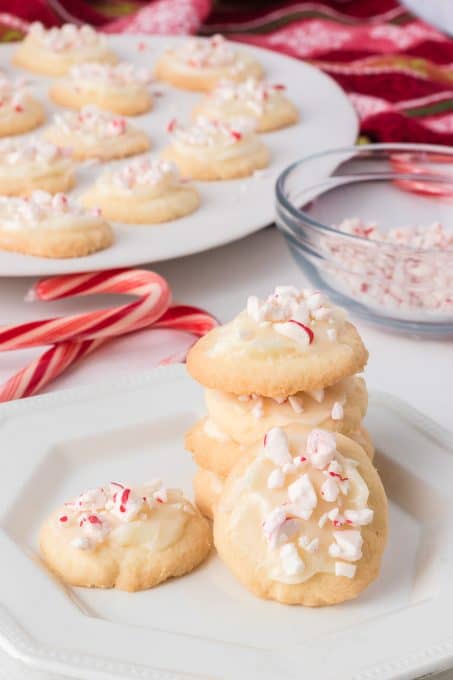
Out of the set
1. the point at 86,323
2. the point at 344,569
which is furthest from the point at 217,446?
the point at 86,323

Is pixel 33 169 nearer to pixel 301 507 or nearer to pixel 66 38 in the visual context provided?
pixel 66 38

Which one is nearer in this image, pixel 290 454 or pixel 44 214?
pixel 290 454

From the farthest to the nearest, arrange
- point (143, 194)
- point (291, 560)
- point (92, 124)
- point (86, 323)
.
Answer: point (92, 124), point (143, 194), point (86, 323), point (291, 560)

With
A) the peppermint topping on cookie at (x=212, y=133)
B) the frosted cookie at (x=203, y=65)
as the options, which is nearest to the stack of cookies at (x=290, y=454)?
the peppermint topping on cookie at (x=212, y=133)

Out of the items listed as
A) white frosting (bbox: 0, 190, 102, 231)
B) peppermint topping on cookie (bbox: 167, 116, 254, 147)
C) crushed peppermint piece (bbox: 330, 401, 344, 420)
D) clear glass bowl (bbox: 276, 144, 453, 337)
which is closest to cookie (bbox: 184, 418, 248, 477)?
crushed peppermint piece (bbox: 330, 401, 344, 420)

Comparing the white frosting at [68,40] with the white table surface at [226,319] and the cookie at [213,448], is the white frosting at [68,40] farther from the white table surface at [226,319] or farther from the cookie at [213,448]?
the cookie at [213,448]

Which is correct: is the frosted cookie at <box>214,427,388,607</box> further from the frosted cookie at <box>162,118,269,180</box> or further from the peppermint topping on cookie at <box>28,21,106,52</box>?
the peppermint topping on cookie at <box>28,21,106,52</box>
